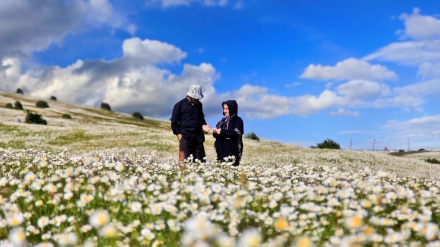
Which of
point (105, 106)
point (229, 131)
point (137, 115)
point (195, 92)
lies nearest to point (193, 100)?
point (195, 92)

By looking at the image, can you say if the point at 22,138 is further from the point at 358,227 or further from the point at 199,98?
the point at 358,227

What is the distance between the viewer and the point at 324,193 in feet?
25.8

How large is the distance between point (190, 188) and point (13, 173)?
6303 millimetres

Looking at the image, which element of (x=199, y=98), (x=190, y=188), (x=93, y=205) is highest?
(x=199, y=98)

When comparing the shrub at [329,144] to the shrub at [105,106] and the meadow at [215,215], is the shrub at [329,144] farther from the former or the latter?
the shrub at [105,106]

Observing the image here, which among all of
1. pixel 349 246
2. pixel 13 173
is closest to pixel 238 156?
pixel 13 173

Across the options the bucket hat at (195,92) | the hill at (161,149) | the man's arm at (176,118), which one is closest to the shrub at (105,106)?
the hill at (161,149)

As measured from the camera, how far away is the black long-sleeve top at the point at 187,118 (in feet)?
48.5

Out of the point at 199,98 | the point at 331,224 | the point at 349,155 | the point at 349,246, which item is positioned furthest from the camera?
the point at 349,155

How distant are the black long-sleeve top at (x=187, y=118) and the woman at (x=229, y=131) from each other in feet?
2.29

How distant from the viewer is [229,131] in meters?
14.4

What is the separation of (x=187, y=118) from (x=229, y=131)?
4.94 feet

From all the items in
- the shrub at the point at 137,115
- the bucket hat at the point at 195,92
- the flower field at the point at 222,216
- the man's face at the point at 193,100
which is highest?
the shrub at the point at 137,115

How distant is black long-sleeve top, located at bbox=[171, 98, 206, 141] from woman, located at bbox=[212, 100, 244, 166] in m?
0.70
